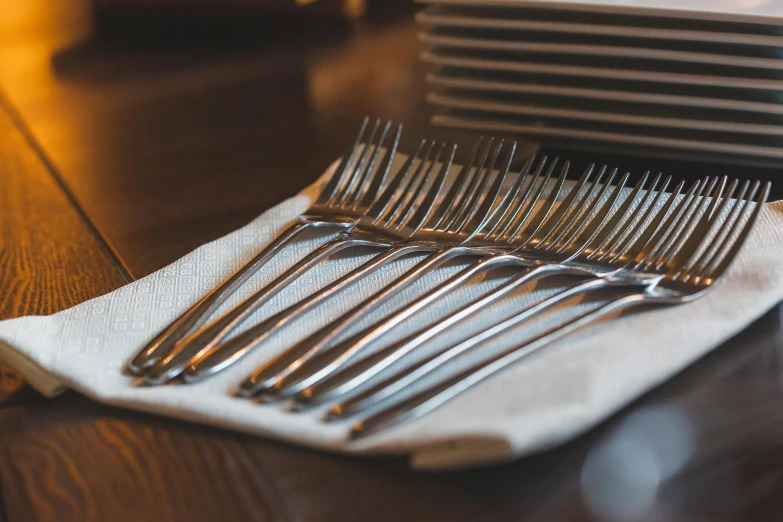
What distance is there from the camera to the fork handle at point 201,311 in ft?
1.60

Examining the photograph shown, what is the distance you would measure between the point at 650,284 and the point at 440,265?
0.15 m

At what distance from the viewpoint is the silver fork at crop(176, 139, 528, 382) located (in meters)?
0.48

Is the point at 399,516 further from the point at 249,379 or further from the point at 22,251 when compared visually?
the point at 22,251

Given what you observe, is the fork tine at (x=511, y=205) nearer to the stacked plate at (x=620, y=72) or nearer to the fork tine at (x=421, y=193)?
the fork tine at (x=421, y=193)

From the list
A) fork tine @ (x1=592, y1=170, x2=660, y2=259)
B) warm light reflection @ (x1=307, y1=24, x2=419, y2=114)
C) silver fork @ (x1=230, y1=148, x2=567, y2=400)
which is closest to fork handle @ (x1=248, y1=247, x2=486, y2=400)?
silver fork @ (x1=230, y1=148, x2=567, y2=400)

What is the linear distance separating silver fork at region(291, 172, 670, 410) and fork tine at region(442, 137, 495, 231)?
2.5 inches

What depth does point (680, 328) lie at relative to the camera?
0.48 m

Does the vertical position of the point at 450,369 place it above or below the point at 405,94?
below

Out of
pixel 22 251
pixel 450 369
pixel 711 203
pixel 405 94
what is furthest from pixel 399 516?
pixel 405 94

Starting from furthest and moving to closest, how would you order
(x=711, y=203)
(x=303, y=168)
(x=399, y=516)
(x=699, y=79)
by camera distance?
(x=303, y=168) → (x=699, y=79) → (x=711, y=203) → (x=399, y=516)

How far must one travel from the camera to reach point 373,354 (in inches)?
18.2

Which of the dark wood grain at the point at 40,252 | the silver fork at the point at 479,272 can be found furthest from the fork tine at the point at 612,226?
the dark wood grain at the point at 40,252

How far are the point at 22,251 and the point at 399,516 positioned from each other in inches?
20.3

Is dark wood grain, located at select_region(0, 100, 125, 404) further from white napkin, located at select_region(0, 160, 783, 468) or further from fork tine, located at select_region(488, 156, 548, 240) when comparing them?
fork tine, located at select_region(488, 156, 548, 240)
